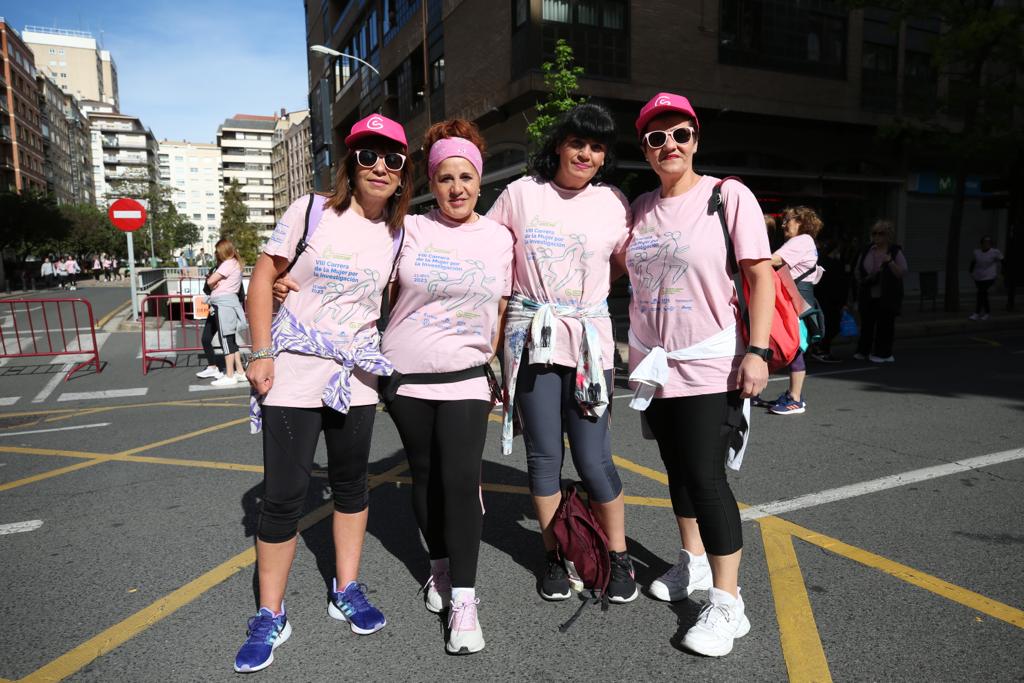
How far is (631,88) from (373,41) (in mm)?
16522

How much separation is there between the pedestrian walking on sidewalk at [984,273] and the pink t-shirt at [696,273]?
1388 cm

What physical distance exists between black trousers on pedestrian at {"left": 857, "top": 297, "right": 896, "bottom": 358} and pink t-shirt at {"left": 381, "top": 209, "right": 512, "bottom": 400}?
836 cm

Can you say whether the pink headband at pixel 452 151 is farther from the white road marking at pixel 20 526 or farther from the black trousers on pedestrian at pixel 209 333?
the black trousers on pedestrian at pixel 209 333

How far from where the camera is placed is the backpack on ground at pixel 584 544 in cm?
287

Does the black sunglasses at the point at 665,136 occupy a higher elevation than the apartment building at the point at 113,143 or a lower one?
lower

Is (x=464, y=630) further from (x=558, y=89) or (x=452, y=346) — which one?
(x=558, y=89)

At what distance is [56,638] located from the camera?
2742 mm

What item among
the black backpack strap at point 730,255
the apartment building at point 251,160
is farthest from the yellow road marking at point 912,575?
the apartment building at point 251,160

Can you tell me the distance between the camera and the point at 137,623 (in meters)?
2.85

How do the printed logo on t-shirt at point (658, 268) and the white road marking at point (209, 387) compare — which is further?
the white road marking at point (209, 387)

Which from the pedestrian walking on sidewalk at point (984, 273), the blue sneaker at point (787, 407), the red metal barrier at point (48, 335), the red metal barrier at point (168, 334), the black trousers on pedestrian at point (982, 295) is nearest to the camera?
the blue sneaker at point (787, 407)

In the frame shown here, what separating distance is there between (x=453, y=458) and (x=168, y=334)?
13.6m

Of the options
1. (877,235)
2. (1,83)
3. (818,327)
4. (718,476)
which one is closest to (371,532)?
(718,476)

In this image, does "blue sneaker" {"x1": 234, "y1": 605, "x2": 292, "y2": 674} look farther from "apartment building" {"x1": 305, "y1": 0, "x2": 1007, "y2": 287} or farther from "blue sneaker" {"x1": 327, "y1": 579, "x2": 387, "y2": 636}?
"apartment building" {"x1": 305, "y1": 0, "x2": 1007, "y2": 287}
